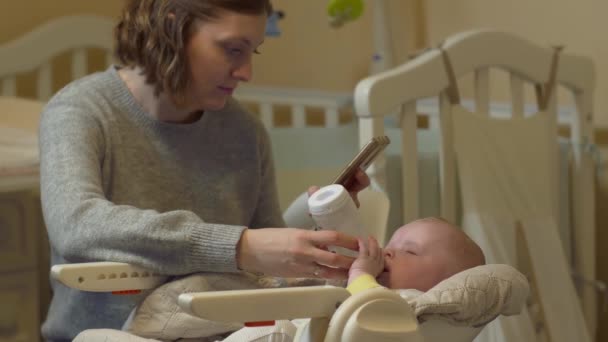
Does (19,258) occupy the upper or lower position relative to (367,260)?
lower

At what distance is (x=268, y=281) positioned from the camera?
4.28 feet

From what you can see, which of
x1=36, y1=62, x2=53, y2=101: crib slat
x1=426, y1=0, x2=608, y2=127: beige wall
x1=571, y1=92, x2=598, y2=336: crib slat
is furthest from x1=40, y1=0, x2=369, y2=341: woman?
x1=426, y1=0, x2=608, y2=127: beige wall

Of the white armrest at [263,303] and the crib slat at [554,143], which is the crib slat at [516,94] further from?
the white armrest at [263,303]

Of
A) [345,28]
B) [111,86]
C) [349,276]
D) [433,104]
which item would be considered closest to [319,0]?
[345,28]

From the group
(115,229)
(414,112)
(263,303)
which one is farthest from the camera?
(414,112)

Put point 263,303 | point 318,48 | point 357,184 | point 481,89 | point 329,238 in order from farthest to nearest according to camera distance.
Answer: point 318,48 → point 481,89 → point 357,184 → point 329,238 → point 263,303

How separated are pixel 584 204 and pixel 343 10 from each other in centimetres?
64

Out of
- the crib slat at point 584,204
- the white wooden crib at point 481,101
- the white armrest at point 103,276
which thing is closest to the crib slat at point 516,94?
the white wooden crib at point 481,101

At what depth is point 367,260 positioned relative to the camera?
109 centimetres

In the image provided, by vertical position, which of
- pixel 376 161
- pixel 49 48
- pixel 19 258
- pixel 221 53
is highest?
pixel 221 53

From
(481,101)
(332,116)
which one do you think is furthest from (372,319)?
(332,116)

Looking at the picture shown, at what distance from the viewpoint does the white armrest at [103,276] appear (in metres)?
1.15

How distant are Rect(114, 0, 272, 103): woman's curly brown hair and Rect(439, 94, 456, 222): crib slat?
0.47m

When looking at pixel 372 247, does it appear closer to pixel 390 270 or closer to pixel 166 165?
pixel 390 270
